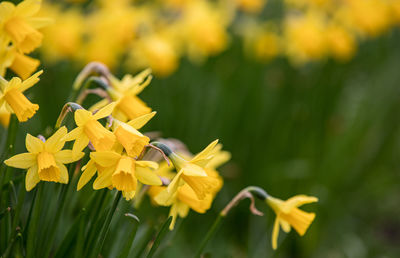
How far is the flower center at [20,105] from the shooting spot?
107 centimetres

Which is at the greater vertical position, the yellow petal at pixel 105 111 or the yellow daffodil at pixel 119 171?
the yellow petal at pixel 105 111

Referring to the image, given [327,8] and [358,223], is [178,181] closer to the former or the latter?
[358,223]

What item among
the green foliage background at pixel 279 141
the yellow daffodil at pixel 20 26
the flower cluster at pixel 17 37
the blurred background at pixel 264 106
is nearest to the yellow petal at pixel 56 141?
the flower cluster at pixel 17 37

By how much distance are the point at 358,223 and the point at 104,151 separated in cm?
297

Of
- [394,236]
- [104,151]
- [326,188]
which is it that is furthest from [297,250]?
[104,151]

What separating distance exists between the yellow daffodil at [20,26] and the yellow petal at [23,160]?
0.35 metres

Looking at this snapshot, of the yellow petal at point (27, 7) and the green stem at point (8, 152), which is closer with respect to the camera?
the green stem at point (8, 152)

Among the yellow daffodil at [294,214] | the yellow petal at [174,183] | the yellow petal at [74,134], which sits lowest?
the yellow daffodil at [294,214]

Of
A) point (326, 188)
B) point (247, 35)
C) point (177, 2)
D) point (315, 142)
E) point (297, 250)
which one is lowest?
point (297, 250)

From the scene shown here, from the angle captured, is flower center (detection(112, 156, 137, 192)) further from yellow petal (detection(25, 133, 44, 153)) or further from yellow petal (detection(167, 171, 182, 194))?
yellow petal (detection(25, 133, 44, 153))

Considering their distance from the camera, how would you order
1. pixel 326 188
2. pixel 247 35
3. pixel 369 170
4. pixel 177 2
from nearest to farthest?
pixel 326 188
pixel 369 170
pixel 177 2
pixel 247 35

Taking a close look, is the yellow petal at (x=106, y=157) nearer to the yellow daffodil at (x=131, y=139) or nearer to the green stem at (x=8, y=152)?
the yellow daffodil at (x=131, y=139)

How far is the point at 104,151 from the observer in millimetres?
974

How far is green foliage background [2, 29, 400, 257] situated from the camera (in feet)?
9.25
